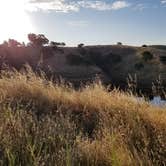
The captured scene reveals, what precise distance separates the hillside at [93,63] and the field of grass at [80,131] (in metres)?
38.9

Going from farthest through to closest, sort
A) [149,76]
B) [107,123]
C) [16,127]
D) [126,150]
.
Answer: [149,76], [107,123], [16,127], [126,150]

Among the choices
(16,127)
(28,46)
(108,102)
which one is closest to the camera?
(16,127)

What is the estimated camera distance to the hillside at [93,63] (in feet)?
185

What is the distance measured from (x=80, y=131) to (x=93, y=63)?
210ft

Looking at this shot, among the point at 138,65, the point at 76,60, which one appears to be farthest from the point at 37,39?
the point at 138,65

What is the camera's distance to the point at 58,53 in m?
66.9

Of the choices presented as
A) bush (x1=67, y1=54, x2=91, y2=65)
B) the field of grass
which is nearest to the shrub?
bush (x1=67, y1=54, x2=91, y2=65)

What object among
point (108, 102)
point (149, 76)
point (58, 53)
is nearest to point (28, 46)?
point (58, 53)

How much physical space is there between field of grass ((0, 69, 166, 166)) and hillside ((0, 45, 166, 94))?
38891 millimetres

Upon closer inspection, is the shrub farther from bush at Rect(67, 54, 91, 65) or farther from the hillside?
bush at Rect(67, 54, 91, 65)

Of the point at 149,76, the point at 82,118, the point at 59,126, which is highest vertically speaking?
the point at 59,126

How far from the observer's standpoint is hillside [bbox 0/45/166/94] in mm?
56500

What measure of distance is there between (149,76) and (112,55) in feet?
64.6

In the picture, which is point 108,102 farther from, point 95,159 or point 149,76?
point 149,76
